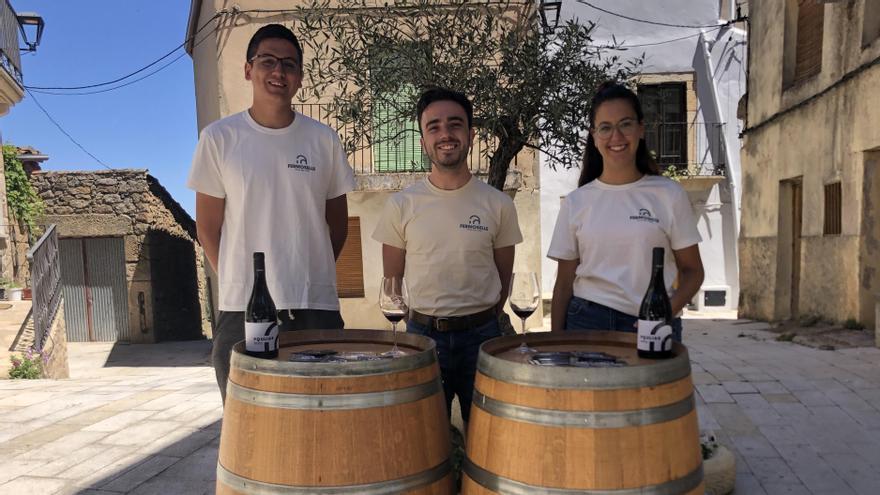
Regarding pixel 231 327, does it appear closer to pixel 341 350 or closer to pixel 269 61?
pixel 341 350

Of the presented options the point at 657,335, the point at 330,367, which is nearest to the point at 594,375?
the point at 657,335

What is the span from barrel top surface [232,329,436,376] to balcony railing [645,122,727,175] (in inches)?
481

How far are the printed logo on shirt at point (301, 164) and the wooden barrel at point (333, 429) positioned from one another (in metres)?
0.83

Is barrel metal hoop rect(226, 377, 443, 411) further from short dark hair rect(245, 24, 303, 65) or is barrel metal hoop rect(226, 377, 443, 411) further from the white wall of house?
the white wall of house

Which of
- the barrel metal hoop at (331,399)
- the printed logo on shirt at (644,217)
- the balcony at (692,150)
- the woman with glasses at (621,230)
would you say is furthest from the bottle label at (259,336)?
the balcony at (692,150)

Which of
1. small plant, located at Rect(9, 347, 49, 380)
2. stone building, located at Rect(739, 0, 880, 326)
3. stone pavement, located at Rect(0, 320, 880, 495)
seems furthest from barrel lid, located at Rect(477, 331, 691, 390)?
stone building, located at Rect(739, 0, 880, 326)

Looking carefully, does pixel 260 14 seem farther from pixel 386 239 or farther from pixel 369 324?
pixel 386 239

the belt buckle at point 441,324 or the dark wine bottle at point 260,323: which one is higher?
the dark wine bottle at point 260,323

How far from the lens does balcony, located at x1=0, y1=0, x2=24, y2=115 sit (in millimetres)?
8781

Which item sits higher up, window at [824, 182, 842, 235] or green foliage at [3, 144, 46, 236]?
green foliage at [3, 144, 46, 236]

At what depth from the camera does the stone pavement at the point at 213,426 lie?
11.3 feet

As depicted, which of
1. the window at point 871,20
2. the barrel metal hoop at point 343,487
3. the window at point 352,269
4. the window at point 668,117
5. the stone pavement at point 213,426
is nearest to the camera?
the barrel metal hoop at point 343,487

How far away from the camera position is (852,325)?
7469mm

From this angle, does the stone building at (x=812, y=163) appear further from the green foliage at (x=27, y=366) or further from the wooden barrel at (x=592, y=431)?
the green foliage at (x=27, y=366)
